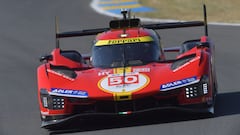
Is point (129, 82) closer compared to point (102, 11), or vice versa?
point (129, 82)

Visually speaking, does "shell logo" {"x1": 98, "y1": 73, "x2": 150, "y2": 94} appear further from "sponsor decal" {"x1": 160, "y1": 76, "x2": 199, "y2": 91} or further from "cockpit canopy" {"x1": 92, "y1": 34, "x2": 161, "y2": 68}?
"cockpit canopy" {"x1": 92, "y1": 34, "x2": 161, "y2": 68}

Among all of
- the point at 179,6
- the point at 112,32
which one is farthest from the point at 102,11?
the point at 112,32

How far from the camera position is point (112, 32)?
43.2ft

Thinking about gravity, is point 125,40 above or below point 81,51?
above

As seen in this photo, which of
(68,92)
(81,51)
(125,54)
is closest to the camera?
(68,92)

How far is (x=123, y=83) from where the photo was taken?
11047 millimetres

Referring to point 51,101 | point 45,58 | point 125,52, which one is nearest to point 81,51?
point 45,58

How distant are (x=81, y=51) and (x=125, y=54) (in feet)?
21.3

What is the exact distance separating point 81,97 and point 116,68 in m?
1.10

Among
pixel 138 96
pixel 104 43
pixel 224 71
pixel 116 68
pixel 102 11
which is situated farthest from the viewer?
pixel 102 11

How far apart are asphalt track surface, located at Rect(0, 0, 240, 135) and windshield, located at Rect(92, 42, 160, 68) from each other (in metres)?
1.06

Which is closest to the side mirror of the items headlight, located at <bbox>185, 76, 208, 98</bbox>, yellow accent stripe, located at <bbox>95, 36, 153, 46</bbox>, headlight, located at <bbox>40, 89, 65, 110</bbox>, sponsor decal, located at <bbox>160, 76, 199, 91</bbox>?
yellow accent stripe, located at <bbox>95, 36, 153, 46</bbox>

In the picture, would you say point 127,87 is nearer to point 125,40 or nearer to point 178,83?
point 178,83

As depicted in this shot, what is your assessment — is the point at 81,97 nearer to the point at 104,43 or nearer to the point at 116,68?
the point at 116,68
